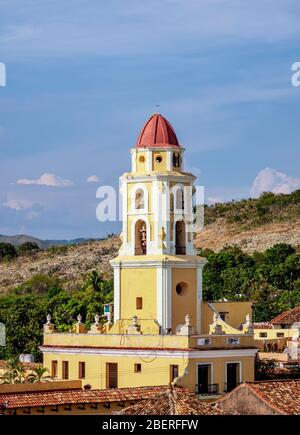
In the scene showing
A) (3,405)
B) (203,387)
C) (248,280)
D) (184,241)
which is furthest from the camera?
(248,280)

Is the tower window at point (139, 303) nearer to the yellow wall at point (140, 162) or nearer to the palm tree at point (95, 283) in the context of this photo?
the yellow wall at point (140, 162)

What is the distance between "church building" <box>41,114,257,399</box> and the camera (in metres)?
52.3

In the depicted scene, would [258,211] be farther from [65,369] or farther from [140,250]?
[65,369]

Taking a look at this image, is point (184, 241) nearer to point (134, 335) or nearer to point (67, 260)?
point (134, 335)

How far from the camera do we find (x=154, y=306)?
5416 centimetres

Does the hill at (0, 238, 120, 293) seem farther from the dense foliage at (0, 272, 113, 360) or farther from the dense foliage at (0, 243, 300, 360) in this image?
the dense foliage at (0, 272, 113, 360)

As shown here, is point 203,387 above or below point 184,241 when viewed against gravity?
below

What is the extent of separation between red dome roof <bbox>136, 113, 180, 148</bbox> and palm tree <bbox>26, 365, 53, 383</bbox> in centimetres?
850

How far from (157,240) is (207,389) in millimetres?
5739

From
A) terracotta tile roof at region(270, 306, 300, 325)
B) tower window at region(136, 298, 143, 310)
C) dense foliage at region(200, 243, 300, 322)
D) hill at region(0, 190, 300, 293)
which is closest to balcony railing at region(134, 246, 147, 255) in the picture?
tower window at region(136, 298, 143, 310)

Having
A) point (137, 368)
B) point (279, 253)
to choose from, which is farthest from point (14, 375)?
point (279, 253)

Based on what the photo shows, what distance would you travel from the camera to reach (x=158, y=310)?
177 ft
